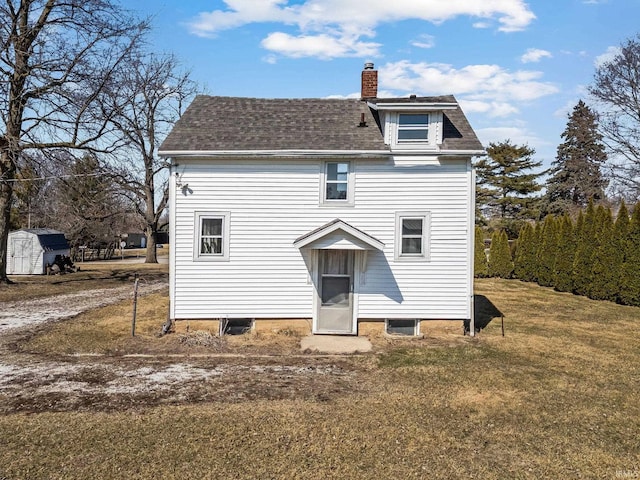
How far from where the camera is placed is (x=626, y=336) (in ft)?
38.6

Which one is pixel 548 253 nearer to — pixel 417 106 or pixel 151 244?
pixel 417 106

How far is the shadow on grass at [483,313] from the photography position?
41.1ft

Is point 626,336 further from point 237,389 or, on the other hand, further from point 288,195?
point 237,389

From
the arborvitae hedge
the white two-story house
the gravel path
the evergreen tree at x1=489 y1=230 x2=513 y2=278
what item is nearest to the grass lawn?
the white two-story house

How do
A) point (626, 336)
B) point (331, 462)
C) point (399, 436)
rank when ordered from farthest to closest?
point (626, 336) → point (399, 436) → point (331, 462)

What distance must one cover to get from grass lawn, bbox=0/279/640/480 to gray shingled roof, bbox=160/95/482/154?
19.4 feet

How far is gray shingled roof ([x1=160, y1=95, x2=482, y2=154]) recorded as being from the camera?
1124 centimetres

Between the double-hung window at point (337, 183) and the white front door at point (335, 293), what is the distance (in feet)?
4.75

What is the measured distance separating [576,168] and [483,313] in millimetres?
27201

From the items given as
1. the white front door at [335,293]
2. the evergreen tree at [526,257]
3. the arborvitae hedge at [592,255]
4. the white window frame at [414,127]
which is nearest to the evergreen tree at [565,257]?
the arborvitae hedge at [592,255]

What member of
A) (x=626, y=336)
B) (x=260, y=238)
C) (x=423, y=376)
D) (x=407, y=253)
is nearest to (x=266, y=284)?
(x=260, y=238)

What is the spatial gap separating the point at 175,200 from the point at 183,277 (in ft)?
6.75

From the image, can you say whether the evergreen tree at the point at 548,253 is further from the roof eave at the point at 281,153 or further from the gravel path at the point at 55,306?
the gravel path at the point at 55,306

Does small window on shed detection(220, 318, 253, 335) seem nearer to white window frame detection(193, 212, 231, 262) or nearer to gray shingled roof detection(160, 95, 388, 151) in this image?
white window frame detection(193, 212, 231, 262)
